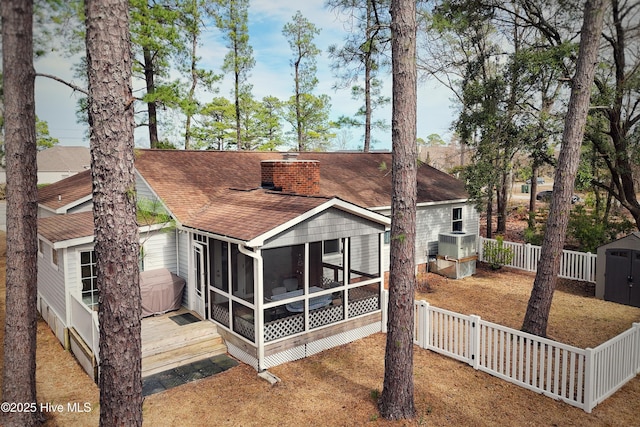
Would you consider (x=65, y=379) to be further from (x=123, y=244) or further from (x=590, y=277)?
(x=590, y=277)

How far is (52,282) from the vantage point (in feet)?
35.7

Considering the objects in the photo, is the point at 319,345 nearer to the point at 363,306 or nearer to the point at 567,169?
the point at 363,306

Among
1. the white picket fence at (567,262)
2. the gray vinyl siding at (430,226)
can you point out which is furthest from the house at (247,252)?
the white picket fence at (567,262)

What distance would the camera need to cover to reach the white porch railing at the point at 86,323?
8203mm

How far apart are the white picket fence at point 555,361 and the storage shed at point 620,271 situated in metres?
5.13

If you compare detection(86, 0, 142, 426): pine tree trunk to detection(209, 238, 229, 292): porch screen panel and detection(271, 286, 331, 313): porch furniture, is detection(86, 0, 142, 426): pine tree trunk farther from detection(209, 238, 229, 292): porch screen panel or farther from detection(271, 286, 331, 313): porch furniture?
detection(209, 238, 229, 292): porch screen panel

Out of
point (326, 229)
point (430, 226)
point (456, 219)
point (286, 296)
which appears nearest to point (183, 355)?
point (286, 296)

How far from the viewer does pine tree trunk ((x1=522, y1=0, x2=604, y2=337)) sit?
31.0ft

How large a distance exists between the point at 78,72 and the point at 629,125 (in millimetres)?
20163

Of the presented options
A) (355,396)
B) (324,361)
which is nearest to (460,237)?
(324,361)

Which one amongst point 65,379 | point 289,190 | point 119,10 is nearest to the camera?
point 119,10

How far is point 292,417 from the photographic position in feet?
22.8

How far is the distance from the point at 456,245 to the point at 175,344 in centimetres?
1112

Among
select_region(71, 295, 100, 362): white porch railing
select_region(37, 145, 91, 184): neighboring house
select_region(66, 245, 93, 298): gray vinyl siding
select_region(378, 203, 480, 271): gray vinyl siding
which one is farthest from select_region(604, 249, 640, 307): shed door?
select_region(37, 145, 91, 184): neighboring house
